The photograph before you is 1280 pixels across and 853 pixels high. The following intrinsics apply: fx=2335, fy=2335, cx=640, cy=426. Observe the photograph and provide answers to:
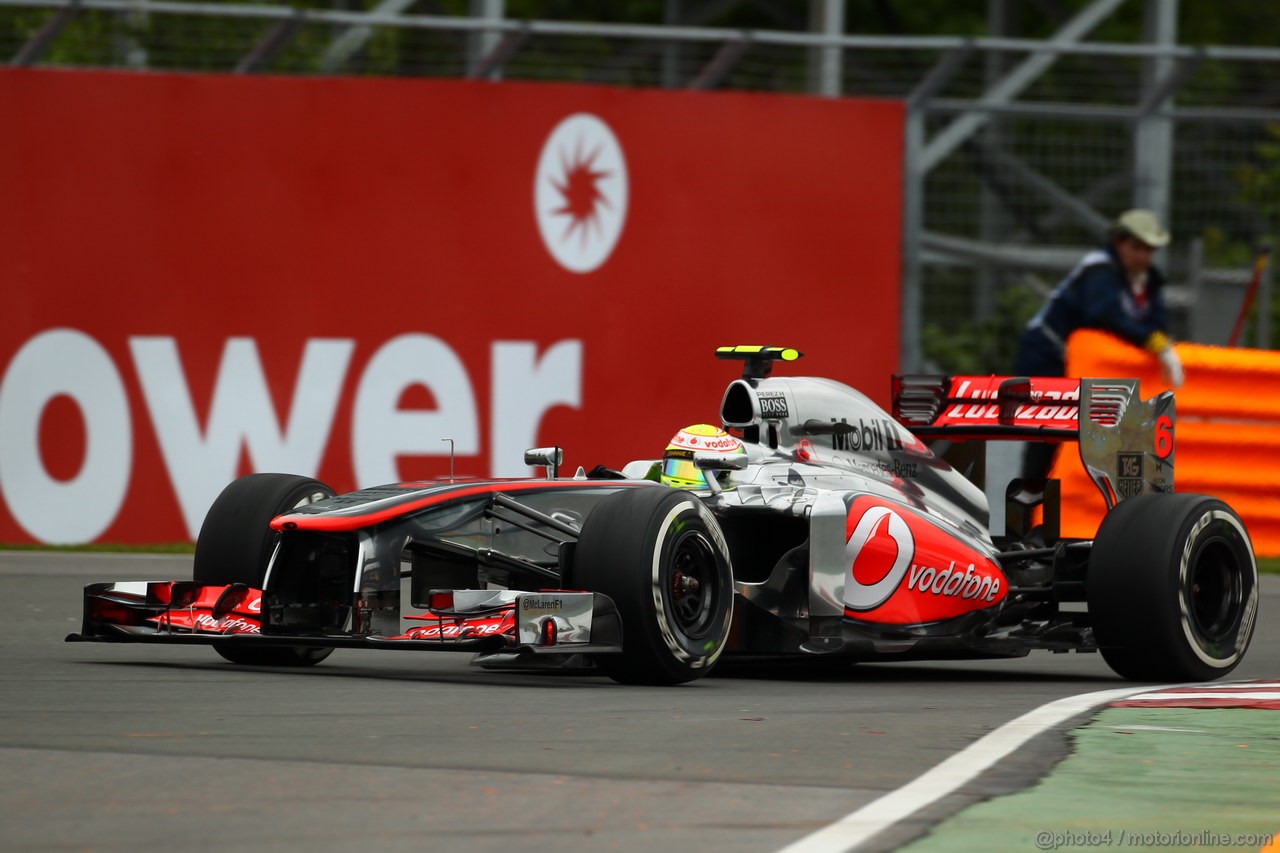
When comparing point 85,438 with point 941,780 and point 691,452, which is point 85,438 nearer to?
point 691,452

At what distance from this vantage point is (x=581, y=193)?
14992mm

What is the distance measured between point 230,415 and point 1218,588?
6.56 metres

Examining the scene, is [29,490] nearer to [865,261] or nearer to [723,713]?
[865,261]

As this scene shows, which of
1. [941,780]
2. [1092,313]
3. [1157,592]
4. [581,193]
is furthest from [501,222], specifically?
[941,780]

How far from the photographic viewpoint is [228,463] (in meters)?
14.0

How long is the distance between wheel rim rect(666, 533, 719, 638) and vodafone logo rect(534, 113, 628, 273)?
254 inches

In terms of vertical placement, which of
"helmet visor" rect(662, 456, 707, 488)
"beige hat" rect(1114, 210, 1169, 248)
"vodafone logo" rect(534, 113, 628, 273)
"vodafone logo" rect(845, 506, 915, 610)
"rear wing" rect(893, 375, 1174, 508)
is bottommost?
"vodafone logo" rect(845, 506, 915, 610)

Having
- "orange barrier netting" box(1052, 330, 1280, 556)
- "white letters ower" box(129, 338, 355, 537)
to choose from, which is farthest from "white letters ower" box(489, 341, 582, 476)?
"orange barrier netting" box(1052, 330, 1280, 556)

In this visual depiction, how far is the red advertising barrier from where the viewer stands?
13.9 m

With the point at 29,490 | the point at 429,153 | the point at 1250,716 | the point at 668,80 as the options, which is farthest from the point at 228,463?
the point at 1250,716

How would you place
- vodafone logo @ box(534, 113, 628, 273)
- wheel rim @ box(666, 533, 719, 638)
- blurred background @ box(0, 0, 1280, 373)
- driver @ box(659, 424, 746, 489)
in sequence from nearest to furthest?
wheel rim @ box(666, 533, 719, 638), driver @ box(659, 424, 746, 489), blurred background @ box(0, 0, 1280, 373), vodafone logo @ box(534, 113, 628, 273)

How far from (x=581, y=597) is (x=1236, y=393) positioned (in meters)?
8.03

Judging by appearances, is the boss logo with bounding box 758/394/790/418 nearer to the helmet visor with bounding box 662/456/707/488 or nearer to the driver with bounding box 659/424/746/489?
the driver with bounding box 659/424/746/489

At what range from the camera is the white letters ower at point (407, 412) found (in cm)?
1431
